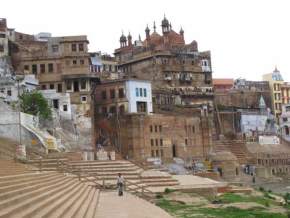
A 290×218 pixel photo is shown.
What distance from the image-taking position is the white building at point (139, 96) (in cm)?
5591

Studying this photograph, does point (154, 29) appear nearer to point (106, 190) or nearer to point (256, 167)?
point (256, 167)

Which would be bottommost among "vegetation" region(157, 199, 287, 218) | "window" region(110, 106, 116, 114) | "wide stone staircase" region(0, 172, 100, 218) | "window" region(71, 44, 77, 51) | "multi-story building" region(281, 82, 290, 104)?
"vegetation" region(157, 199, 287, 218)

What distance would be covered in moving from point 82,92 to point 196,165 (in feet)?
42.1

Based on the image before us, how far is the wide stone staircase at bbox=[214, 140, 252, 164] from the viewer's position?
63.1 meters

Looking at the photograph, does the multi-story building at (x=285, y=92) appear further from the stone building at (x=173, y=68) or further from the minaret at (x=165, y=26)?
the minaret at (x=165, y=26)

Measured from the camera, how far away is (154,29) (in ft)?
270

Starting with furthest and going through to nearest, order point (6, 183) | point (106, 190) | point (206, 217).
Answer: point (106, 190)
point (206, 217)
point (6, 183)

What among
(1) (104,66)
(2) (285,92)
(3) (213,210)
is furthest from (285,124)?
(3) (213,210)

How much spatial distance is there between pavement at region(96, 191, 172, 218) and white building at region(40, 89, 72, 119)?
2599 centimetres

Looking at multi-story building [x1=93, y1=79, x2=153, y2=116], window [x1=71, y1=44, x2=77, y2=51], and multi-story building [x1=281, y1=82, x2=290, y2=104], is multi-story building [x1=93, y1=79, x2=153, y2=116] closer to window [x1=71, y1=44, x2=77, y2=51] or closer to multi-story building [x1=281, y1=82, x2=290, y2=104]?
window [x1=71, y1=44, x2=77, y2=51]

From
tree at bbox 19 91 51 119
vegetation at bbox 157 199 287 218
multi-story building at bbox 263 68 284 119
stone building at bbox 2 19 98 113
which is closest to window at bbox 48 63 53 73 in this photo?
stone building at bbox 2 19 98 113

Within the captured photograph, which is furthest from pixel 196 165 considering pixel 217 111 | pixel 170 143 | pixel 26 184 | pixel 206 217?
pixel 26 184

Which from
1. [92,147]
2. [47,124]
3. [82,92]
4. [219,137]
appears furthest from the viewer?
[219,137]

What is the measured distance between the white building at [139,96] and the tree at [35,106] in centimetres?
1308
